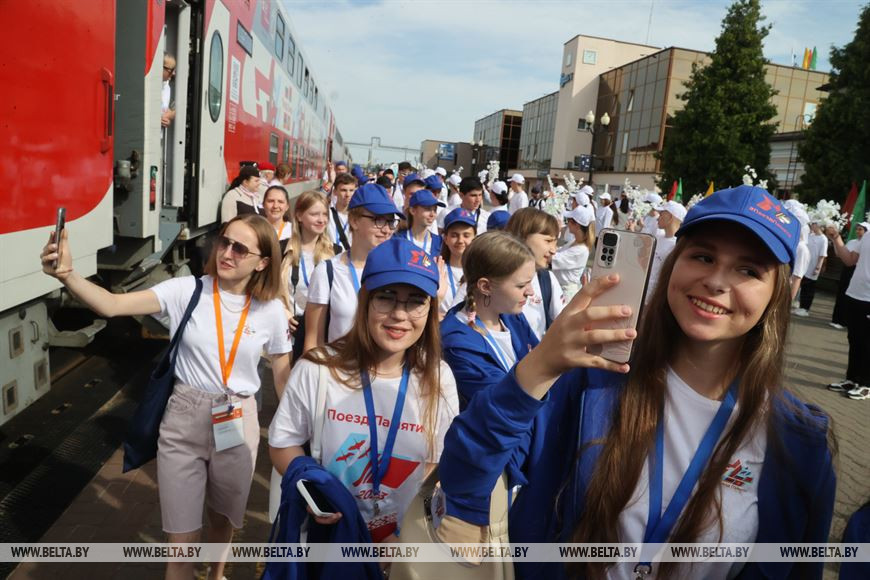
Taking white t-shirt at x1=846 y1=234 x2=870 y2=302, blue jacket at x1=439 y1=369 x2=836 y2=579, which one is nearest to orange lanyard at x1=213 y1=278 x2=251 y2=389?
blue jacket at x1=439 y1=369 x2=836 y2=579

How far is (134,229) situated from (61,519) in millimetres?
2263

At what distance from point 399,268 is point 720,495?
1250mm

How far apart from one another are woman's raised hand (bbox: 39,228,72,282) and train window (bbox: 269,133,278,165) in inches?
322

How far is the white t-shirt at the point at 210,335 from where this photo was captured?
9.44ft

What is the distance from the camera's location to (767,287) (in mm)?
1447

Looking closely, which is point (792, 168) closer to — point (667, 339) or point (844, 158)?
point (844, 158)

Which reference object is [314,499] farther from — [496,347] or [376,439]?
[496,347]

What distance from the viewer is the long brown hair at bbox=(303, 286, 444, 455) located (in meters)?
2.23

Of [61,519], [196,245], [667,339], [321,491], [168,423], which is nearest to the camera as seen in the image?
[667,339]

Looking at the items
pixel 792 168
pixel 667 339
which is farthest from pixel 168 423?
pixel 792 168

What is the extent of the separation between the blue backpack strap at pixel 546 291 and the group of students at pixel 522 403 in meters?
0.67

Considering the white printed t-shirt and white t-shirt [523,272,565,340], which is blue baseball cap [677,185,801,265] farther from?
the white printed t-shirt

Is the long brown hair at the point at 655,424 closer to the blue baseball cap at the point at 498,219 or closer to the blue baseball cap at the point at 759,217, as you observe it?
the blue baseball cap at the point at 759,217

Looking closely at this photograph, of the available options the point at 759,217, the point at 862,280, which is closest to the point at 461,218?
the point at 759,217
